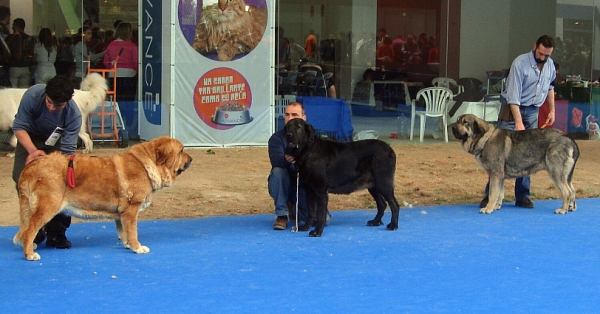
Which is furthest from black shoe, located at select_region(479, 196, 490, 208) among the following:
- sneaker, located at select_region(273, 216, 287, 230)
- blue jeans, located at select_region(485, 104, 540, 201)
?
sneaker, located at select_region(273, 216, 287, 230)

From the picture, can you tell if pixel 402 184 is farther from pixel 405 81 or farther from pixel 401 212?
pixel 405 81

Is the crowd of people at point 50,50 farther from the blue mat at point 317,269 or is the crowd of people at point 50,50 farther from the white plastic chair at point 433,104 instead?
the blue mat at point 317,269

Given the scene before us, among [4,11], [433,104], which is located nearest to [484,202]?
[433,104]

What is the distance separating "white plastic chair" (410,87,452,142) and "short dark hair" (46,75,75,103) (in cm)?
1032

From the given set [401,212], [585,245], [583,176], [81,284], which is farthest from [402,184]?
[81,284]

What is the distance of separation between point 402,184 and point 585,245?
4.03 meters

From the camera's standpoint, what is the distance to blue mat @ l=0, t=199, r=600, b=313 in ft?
18.6

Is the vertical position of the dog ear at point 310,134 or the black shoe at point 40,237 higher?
the dog ear at point 310,134

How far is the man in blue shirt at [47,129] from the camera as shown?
6.94 meters

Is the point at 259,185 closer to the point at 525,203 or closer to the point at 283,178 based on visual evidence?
the point at 283,178

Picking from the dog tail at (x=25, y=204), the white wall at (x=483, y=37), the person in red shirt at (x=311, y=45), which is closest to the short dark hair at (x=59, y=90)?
the dog tail at (x=25, y=204)

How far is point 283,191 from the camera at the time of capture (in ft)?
27.0

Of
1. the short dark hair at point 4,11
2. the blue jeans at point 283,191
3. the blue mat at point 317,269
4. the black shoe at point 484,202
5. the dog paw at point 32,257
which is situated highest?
the short dark hair at point 4,11

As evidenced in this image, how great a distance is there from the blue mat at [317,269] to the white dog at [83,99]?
16.7 ft
